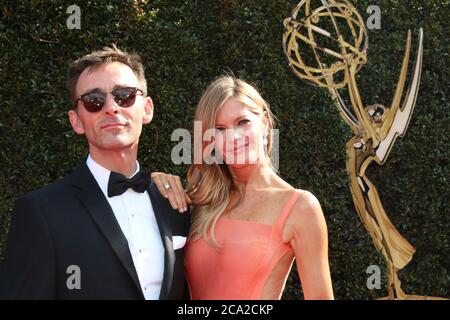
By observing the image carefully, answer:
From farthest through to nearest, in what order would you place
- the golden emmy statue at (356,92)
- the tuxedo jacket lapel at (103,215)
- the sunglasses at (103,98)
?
1. the golden emmy statue at (356,92)
2. the sunglasses at (103,98)
3. the tuxedo jacket lapel at (103,215)

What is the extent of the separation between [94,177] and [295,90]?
8.06ft

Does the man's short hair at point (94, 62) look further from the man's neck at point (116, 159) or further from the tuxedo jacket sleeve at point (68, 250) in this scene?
the tuxedo jacket sleeve at point (68, 250)

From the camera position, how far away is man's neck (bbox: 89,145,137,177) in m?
3.18

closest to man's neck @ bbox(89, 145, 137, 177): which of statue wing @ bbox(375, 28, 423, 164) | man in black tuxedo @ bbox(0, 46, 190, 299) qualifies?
man in black tuxedo @ bbox(0, 46, 190, 299)

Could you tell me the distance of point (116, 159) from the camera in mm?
3207

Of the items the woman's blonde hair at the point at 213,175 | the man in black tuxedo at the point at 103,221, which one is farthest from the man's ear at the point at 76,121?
the woman's blonde hair at the point at 213,175

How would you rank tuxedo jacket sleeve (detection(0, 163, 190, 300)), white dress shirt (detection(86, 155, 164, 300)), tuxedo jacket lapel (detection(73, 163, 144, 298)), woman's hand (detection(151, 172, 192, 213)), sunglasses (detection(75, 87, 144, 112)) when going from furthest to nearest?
woman's hand (detection(151, 172, 192, 213)) → sunglasses (detection(75, 87, 144, 112)) → white dress shirt (detection(86, 155, 164, 300)) → tuxedo jacket lapel (detection(73, 163, 144, 298)) → tuxedo jacket sleeve (detection(0, 163, 190, 300))

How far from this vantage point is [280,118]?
5230 mm

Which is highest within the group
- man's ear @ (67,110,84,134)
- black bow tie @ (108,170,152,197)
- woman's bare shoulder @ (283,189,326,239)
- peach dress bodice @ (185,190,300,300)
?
man's ear @ (67,110,84,134)

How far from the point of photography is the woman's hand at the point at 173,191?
3.37m

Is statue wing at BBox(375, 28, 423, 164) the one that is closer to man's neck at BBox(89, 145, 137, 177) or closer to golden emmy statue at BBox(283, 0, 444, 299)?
golden emmy statue at BBox(283, 0, 444, 299)

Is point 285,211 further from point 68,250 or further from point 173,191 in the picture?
point 68,250

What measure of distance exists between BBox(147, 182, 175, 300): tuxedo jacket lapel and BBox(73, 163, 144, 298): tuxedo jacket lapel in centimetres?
14

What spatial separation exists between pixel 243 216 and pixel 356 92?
235cm
